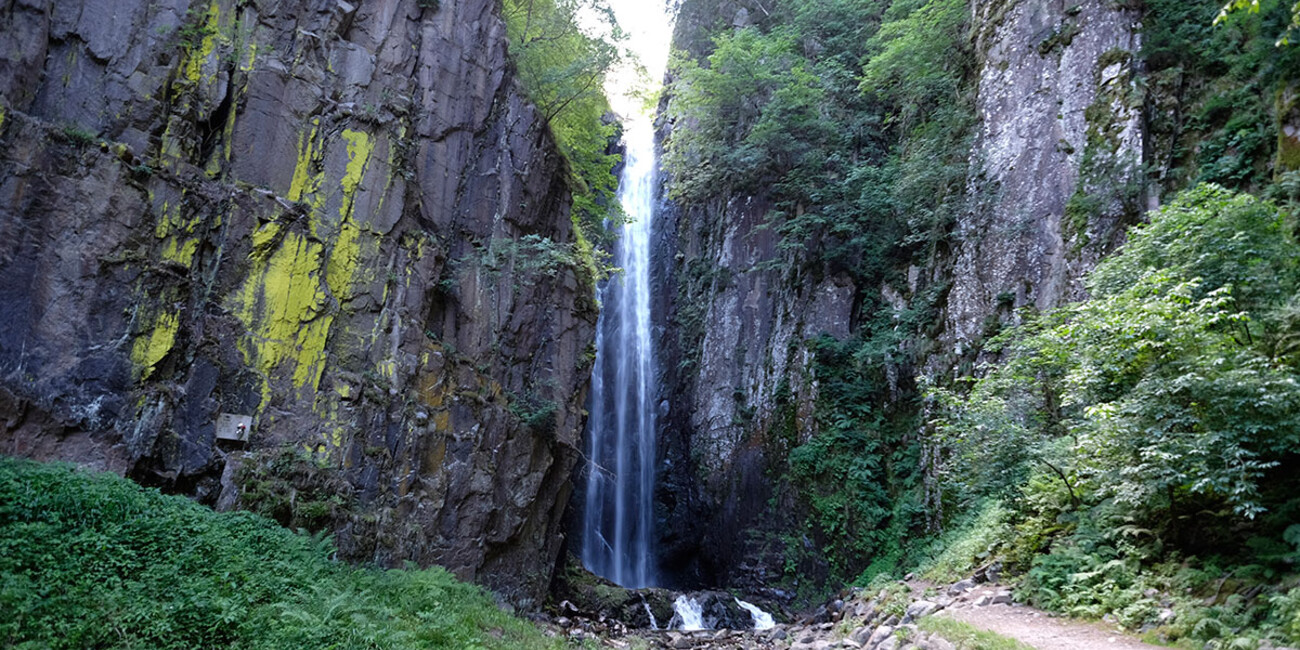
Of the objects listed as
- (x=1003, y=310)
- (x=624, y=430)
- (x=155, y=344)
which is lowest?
(x=624, y=430)

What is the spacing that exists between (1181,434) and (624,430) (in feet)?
60.5

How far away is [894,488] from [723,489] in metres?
5.81

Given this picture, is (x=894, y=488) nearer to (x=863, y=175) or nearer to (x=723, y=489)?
(x=723, y=489)

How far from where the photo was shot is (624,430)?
Answer: 24016mm

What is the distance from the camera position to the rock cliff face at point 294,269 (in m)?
9.06

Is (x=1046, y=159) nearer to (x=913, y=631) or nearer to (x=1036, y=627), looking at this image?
(x=1036, y=627)

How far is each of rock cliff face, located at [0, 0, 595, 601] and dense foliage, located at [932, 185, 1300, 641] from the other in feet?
33.4

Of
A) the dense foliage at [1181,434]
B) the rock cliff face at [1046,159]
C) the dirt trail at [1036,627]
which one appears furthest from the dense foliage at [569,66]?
the dirt trail at [1036,627]

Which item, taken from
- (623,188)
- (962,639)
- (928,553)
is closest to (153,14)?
(962,639)

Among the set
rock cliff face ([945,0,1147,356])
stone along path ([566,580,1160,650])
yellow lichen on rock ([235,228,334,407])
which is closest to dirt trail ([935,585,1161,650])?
stone along path ([566,580,1160,650])

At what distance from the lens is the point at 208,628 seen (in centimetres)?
627

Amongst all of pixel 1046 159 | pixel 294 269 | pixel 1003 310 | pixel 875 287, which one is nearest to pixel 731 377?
pixel 875 287

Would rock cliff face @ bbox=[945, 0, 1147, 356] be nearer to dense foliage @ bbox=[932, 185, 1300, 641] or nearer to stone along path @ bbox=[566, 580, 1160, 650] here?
dense foliage @ bbox=[932, 185, 1300, 641]

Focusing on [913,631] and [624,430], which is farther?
[624,430]
